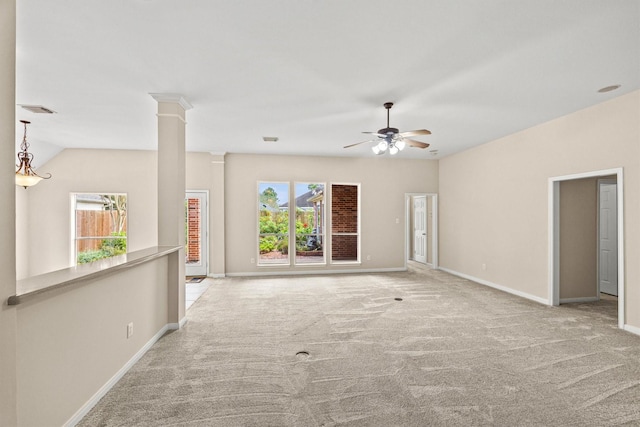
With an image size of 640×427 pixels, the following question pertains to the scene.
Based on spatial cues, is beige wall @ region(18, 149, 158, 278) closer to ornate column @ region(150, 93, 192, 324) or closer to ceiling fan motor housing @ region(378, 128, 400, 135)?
ornate column @ region(150, 93, 192, 324)

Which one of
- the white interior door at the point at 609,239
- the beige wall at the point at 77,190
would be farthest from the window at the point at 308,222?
the white interior door at the point at 609,239

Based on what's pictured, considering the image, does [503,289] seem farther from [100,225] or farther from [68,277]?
[100,225]

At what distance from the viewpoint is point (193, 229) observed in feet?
23.2

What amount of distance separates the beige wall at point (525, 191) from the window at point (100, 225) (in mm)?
7174

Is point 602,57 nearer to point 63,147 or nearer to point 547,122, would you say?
point 547,122

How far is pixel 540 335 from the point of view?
349cm

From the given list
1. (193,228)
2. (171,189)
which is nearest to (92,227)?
(193,228)

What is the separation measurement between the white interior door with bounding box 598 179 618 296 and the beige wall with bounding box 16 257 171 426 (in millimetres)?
6850

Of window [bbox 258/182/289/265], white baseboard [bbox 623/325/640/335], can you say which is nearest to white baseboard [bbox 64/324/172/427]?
window [bbox 258/182/289/265]

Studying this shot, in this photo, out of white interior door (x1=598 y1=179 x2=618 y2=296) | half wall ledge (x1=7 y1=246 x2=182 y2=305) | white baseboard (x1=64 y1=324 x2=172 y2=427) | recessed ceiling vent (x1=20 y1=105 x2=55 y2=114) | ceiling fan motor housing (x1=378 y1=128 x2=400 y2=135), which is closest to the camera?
half wall ledge (x1=7 y1=246 x2=182 y2=305)

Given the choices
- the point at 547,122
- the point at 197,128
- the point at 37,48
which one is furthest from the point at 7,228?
the point at 547,122

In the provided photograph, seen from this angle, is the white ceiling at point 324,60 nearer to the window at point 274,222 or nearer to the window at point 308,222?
the window at point 274,222

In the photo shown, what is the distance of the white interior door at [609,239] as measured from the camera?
17.6ft

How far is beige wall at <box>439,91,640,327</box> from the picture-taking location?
143 inches
